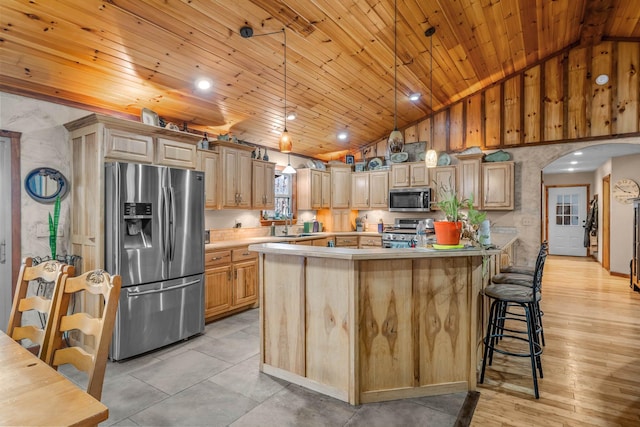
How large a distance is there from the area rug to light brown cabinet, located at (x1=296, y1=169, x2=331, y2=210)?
4.40 meters

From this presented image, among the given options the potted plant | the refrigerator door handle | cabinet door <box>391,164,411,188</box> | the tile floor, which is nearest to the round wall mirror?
the refrigerator door handle

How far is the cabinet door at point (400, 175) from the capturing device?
21.3 ft

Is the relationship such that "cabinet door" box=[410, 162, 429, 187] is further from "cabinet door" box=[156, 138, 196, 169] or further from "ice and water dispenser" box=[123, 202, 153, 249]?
"ice and water dispenser" box=[123, 202, 153, 249]

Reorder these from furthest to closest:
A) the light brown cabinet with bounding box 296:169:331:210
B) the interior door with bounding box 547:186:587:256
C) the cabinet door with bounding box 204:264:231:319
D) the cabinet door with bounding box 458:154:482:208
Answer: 1. the interior door with bounding box 547:186:587:256
2. the light brown cabinet with bounding box 296:169:331:210
3. the cabinet door with bounding box 458:154:482:208
4. the cabinet door with bounding box 204:264:231:319

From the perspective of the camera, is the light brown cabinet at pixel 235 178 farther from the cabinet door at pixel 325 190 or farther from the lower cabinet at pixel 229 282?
the cabinet door at pixel 325 190

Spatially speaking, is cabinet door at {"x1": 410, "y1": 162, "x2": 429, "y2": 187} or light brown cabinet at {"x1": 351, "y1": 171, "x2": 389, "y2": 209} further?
light brown cabinet at {"x1": 351, "y1": 171, "x2": 389, "y2": 209}

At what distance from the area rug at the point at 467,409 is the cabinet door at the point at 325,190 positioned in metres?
4.61

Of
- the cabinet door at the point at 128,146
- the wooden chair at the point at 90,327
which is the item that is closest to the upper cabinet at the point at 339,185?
the cabinet door at the point at 128,146

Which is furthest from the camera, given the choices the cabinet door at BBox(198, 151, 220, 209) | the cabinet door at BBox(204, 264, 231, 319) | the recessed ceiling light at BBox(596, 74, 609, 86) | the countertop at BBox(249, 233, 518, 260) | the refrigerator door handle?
the recessed ceiling light at BBox(596, 74, 609, 86)

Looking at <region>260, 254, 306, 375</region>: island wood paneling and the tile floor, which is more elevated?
<region>260, 254, 306, 375</region>: island wood paneling

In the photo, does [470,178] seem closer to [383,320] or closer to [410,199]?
[410,199]

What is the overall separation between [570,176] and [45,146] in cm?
1180

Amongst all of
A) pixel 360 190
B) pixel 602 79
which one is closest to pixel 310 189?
pixel 360 190

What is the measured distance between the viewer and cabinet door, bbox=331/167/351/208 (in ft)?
22.8
